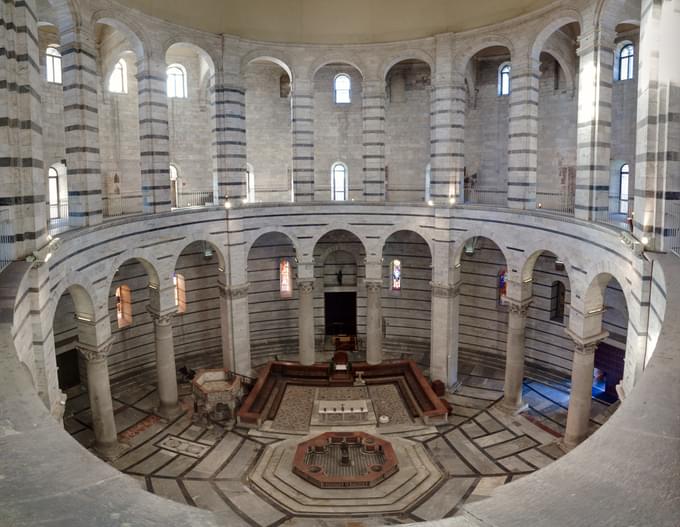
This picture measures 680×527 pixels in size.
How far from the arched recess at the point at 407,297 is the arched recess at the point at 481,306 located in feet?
5.65

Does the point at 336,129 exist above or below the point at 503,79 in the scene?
below

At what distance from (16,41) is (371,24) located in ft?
51.3

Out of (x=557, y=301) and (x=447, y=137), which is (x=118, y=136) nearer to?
(x=447, y=137)

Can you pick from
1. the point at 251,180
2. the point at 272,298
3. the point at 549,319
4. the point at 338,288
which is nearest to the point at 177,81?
the point at 251,180

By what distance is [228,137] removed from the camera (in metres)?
23.7

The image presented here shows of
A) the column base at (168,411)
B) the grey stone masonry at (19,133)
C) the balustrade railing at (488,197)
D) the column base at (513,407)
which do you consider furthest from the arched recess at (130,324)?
the balustrade railing at (488,197)

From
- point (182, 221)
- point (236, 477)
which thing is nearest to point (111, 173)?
point (182, 221)

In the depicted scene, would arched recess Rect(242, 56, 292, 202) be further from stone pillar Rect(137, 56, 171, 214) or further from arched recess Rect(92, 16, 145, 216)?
stone pillar Rect(137, 56, 171, 214)

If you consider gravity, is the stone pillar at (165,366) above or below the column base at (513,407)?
above

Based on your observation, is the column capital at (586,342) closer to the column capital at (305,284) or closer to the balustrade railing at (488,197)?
the balustrade railing at (488,197)

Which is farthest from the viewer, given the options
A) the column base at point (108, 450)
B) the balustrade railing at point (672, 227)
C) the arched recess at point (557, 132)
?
the arched recess at point (557, 132)

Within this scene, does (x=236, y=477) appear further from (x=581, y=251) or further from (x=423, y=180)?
(x=423, y=180)

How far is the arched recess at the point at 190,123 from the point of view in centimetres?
2831

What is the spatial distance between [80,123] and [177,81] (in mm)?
11299
